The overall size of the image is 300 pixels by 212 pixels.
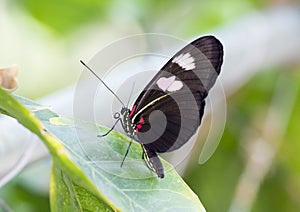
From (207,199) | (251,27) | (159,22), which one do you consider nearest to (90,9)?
(159,22)

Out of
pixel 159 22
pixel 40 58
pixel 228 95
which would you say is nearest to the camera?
pixel 228 95

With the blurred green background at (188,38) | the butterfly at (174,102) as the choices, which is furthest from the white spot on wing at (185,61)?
the blurred green background at (188,38)

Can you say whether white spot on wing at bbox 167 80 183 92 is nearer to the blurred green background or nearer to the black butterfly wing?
the black butterfly wing

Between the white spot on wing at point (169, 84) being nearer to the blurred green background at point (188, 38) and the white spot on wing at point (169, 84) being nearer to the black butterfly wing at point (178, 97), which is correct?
the black butterfly wing at point (178, 97)

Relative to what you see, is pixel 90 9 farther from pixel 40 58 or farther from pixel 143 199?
pixel 143 199

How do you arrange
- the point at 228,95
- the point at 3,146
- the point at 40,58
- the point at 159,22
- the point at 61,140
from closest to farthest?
A: the point at 61,140
the point at 3,146
the point at 228,95
the point at 159,22
the point at 40,58

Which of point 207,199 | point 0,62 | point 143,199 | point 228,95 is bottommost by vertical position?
point 207,199

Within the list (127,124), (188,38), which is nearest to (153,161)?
(127,124)
